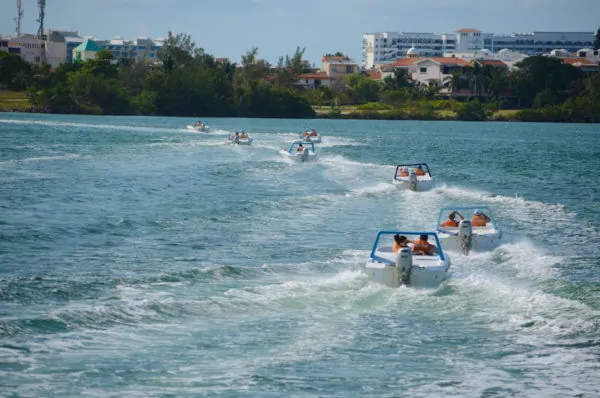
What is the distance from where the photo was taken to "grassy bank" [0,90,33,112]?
152 m

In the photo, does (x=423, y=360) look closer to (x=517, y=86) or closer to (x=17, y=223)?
(x=17, y=223)

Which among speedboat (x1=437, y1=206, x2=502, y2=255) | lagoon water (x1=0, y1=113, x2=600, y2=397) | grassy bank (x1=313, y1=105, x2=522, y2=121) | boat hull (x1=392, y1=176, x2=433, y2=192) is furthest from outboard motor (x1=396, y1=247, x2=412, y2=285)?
grassy bank (x1=313, y1=105, x2=522, y2=121)

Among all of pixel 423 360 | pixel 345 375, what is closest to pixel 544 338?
pixel 423 360

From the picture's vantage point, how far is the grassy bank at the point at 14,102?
152500 mm

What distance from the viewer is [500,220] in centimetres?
3806

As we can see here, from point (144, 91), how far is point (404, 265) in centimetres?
14982

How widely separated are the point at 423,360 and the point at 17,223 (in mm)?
19357

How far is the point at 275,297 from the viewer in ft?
71.8

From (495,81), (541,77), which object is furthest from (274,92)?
(541,77)

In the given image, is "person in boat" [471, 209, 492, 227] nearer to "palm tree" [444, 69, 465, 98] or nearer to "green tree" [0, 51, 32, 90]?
"green tree" [0, 51, 32, 90]

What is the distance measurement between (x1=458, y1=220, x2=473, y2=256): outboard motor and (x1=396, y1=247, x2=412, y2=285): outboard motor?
622cm

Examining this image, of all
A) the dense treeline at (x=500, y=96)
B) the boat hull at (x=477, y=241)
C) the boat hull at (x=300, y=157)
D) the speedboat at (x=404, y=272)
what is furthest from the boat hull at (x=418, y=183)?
the dense treeline at (x=500, y=96)

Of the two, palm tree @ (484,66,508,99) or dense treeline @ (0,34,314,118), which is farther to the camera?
palm tree @ (484,66,508,99)

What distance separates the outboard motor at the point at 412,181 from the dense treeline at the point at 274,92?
386ft
